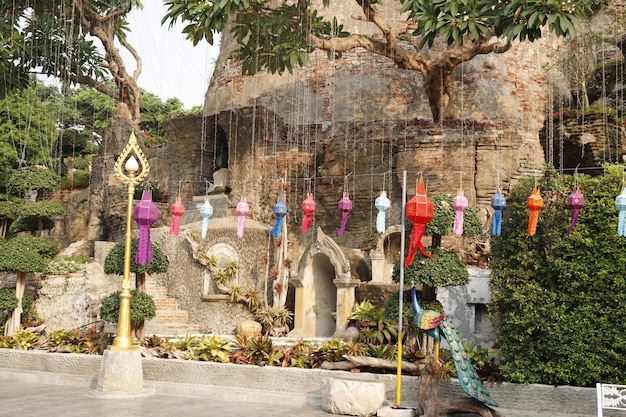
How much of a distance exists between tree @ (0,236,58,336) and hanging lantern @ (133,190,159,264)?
161 inches

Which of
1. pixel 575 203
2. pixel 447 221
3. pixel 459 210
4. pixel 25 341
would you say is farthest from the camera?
pixel 25 341

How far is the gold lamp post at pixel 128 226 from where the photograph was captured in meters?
10.5

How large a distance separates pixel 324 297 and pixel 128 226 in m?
7.43

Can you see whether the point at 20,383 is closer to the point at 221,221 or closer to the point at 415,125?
the point at 221,221

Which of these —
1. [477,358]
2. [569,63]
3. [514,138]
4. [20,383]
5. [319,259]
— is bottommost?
[20,383]

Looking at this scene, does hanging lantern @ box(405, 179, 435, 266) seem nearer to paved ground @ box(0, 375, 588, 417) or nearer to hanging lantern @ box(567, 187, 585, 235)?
hanging lantern @ box(567, 187, 585, 235)

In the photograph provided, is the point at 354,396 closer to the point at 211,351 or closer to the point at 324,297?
the point at 211,351

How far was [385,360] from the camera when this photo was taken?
33.7 feet

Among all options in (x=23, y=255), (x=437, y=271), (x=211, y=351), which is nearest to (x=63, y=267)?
(x=23, y=255)

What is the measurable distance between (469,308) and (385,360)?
3.88 m

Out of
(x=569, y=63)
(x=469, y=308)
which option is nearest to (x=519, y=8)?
(x=469, y=308)

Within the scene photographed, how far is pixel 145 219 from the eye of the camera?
1184cm

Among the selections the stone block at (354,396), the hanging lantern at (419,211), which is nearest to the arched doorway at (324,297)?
the hanging lantern at (419,211)

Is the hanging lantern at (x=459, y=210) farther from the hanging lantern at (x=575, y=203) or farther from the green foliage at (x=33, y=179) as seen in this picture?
the green foliage at (x=33, y=179)
